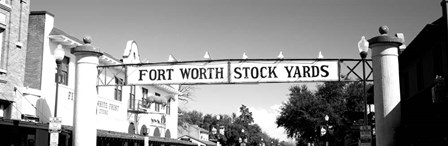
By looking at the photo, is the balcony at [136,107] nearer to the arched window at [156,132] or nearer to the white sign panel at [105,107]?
the arched window at [156,132]

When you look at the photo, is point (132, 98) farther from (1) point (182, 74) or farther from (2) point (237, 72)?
(2) point (237, 72)

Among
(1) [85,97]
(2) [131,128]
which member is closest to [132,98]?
(2) [131,128]

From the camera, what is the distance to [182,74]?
46.7ft

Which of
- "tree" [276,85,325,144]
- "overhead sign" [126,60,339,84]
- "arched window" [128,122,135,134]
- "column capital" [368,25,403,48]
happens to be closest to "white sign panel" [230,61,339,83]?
"overhead sign" [126,60,339,84]

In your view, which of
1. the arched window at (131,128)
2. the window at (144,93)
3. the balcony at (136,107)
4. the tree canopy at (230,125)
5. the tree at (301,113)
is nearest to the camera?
the arched window at (131,128)

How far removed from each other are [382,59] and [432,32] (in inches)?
306

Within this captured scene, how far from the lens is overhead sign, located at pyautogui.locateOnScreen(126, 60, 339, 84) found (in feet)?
44.7

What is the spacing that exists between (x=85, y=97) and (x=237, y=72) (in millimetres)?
4245

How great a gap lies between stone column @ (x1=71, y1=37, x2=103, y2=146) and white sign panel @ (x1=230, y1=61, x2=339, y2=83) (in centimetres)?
391

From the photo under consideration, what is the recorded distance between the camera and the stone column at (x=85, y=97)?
13680 mm

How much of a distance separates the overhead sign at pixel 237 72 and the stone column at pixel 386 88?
1.88 metres

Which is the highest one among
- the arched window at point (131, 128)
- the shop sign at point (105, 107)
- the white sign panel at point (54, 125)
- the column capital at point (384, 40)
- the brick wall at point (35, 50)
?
the brick wall at point (35, 50)

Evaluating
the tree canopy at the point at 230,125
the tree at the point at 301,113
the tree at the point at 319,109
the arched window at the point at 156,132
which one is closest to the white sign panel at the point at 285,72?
the arched window at the point at 156,132

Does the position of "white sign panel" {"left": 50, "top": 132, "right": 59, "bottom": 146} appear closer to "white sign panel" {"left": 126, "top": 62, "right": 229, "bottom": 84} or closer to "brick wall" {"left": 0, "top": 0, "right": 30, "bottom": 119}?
"white sign panel" {"left": 126, "top": 62, "right": 229, "bottom": 84}
